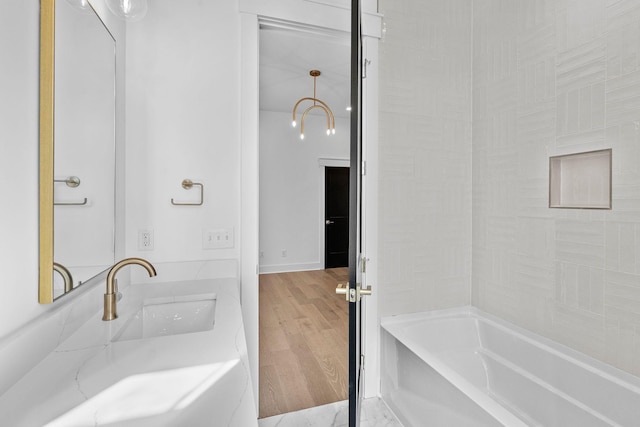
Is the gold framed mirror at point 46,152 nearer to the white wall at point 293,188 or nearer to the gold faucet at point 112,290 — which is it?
the gold faucet at point 112,290

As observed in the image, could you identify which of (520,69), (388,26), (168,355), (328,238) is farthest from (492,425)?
(328,238)

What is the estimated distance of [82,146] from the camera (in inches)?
42.7

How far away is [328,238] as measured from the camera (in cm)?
546

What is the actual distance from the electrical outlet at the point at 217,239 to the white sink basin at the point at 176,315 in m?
0.35

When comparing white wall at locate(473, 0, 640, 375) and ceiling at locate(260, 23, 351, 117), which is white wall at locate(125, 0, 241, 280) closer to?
ceiling at locate(260, 23, 351, 117)

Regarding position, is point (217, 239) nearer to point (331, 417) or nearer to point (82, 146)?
point (82, 146)

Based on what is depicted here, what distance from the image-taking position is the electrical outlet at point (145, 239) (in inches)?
61.5

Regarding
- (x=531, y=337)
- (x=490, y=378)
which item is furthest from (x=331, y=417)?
(x=531, y=337)

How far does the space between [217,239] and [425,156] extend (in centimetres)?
143

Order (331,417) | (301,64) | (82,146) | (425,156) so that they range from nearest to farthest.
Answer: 1. (82,146)
2. (331,417)
3. (425,156)
4. (301,64)

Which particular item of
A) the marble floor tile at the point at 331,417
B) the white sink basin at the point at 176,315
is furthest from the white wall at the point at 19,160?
the marble floor tile at the point at 331,417

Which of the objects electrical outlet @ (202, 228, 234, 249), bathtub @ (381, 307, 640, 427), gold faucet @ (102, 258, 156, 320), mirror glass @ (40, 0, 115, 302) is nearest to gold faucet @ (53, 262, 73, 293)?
mirror glass @ (40, 0, 115, 302)

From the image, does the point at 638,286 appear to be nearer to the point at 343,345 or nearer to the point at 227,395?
the point at 227,395

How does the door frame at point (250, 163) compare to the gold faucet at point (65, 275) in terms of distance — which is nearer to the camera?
the gold faucet at point (65, 275)
